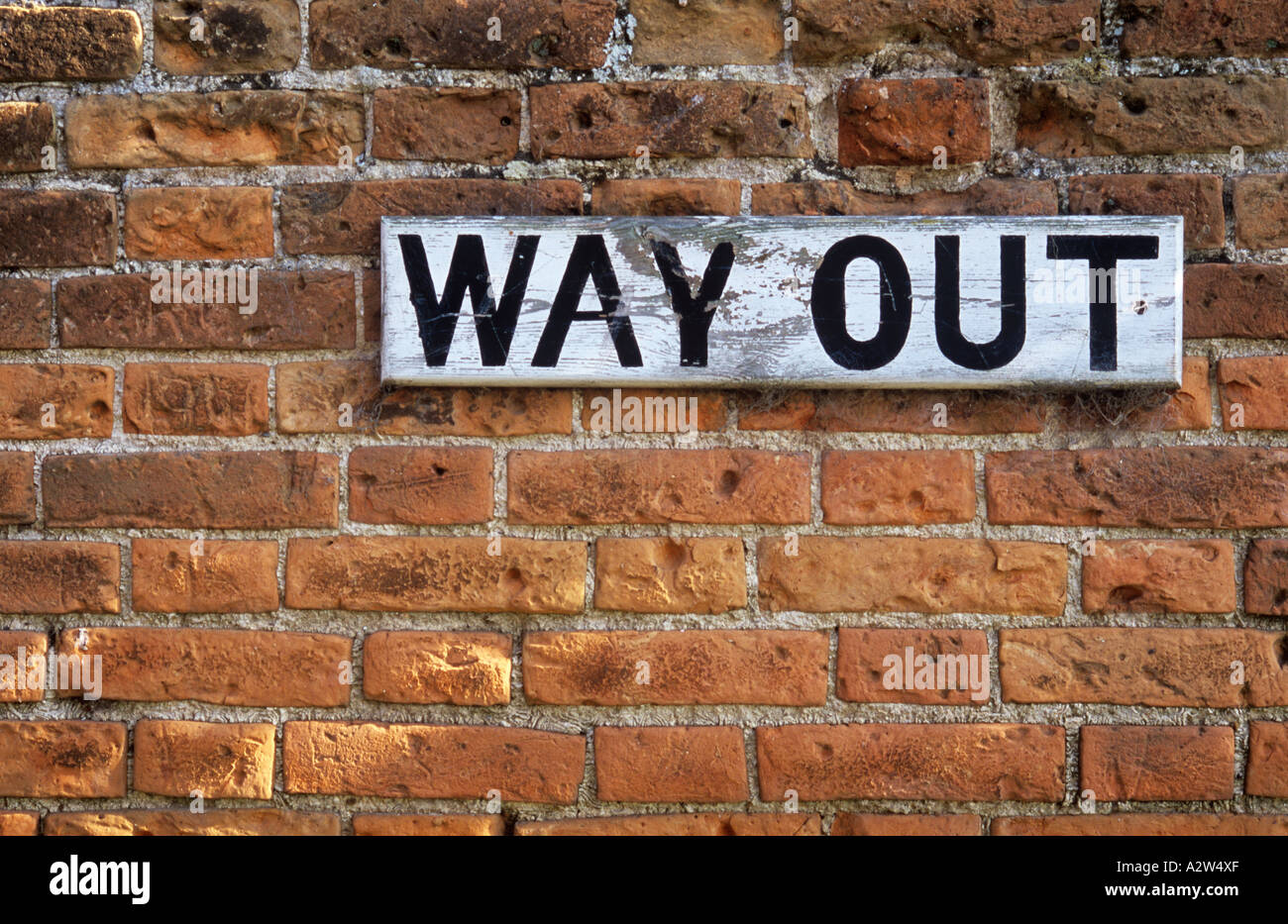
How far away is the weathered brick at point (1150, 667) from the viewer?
3.44 ft

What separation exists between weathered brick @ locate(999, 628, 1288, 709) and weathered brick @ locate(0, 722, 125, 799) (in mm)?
1070

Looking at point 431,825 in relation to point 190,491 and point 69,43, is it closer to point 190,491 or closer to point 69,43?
point 190,491

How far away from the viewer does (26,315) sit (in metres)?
1.08

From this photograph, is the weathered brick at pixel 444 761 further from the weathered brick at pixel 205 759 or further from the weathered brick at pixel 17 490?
the weathered brick at pixel 17 490

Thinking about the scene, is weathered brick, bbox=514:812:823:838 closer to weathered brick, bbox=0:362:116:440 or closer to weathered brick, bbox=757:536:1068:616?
weathered brick, bbox=757:536:1068:616

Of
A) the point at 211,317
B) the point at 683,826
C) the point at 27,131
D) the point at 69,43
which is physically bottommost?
the point at 683,826

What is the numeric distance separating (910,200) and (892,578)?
1.51 ft

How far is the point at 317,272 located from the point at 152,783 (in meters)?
0.65

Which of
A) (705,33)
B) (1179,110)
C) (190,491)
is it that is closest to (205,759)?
(190,491)

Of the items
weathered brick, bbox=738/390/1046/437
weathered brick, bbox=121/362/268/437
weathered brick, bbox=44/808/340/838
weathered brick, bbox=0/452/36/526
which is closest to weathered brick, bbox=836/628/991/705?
weathered brick, bbox=738/390/1046/437

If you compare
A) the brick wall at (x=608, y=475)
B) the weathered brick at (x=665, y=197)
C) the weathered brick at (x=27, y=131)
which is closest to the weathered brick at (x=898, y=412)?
the brick wall at (x=608, y=475)

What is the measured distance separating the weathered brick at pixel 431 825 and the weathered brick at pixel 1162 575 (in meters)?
0.75

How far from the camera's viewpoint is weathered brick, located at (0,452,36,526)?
3.51 ft

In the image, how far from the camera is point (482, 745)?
3.48 ft
